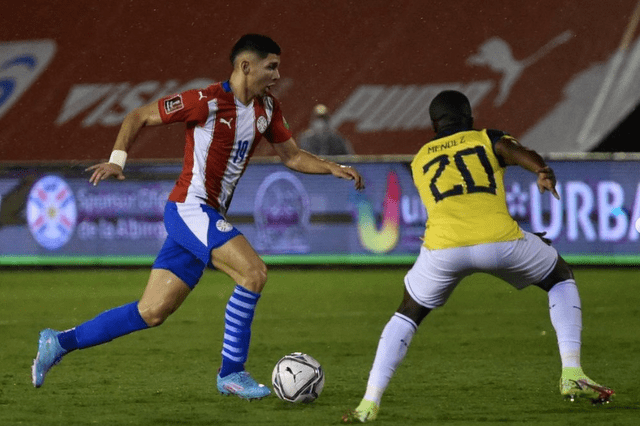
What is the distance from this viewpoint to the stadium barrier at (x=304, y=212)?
1294 cm

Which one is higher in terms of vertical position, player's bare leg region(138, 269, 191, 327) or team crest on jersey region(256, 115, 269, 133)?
team crest on jersey region(256, 115, 269, 133)

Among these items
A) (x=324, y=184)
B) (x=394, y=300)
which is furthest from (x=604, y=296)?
(x=324, y=184)

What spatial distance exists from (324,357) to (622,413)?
2548mm

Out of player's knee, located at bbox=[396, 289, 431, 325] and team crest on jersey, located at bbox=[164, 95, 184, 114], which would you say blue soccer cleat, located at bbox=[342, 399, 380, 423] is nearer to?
player's knee, located at bbox=[396, 289, 431, 325]

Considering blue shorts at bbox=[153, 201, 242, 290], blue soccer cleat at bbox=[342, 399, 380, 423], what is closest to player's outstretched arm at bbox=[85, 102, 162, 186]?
blue shorts at bbox=[153, 201, 242, 290]

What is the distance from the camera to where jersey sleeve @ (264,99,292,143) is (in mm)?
6418

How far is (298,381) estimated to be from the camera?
5.77 m

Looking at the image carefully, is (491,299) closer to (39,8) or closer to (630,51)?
(630,51)

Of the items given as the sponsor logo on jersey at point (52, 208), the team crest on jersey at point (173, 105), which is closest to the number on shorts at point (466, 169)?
the team crest on jersey at point (173, 105)

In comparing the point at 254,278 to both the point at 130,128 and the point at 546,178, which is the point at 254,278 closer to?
the point at 130,128

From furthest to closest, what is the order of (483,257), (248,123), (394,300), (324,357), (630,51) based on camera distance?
(630,51) < (394,300) < (324,357) < (248,123) < (483,257)

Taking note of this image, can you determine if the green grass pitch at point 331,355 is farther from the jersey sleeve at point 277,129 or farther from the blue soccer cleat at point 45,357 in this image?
the jersey sleeve at point 277,129

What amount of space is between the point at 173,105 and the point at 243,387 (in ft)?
4.89

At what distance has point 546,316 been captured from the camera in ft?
31.4
